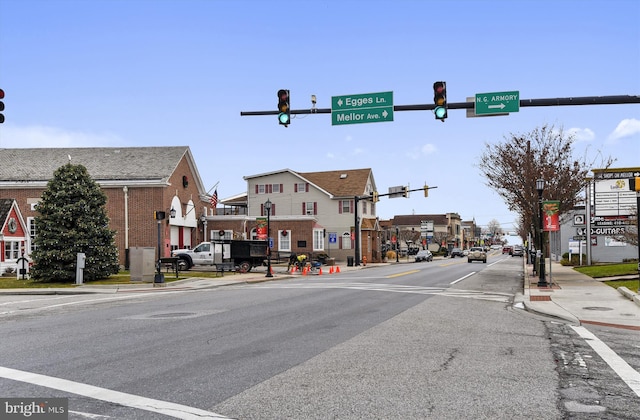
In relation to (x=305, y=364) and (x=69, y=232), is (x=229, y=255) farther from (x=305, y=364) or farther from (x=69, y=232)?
(x=305, y=364)

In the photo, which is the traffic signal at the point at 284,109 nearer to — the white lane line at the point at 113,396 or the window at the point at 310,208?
the white lane line at the point at 113,396

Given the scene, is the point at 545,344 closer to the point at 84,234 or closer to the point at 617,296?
the point at 617,296

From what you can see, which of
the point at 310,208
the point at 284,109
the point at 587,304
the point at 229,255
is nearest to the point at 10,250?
the point at 229,255

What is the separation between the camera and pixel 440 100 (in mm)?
17719

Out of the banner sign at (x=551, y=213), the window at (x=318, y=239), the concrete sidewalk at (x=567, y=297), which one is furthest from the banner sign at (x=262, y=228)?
the window at (x=318, y=239)

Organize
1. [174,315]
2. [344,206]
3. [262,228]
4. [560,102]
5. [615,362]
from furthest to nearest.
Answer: [344,206]
[262,228]
[560,102]
[174,315]
[615,362]

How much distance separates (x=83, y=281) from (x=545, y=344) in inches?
949

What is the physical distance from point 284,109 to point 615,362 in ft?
40.6

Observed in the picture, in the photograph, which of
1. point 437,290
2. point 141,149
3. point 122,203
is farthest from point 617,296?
point 141,149

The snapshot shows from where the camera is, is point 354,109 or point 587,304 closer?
point 587,304

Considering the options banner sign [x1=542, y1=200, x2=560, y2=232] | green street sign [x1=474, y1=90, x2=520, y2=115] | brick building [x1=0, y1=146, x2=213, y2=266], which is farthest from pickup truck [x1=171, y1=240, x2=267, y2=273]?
green street sign [x1=474, y1=90, x2=520, y2=115]

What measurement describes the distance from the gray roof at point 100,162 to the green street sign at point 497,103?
30439mm

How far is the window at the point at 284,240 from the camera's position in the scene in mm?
59344

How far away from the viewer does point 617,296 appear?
2009cm
